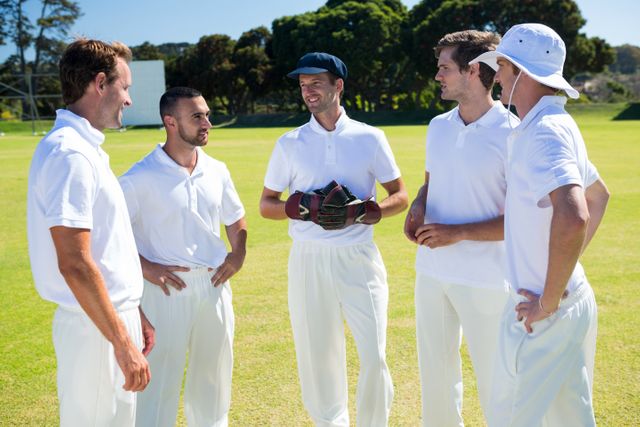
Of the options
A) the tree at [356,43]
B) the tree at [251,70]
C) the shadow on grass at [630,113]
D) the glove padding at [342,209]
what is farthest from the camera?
the tree at [251,70]

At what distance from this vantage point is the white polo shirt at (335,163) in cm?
459

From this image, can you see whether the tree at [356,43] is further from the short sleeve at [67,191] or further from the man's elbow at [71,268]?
the man's elbow at [71,268]

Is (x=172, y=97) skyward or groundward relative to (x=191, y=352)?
skyward

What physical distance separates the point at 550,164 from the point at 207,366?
254 centimetres

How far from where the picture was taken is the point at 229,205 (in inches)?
181

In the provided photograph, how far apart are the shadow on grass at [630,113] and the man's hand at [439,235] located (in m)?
53.8

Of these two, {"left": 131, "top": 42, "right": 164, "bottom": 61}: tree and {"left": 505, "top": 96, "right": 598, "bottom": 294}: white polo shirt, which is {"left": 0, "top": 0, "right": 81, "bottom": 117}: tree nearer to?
{"left": 131, "top": 42, "right": 164, "bottom": 61}: tree

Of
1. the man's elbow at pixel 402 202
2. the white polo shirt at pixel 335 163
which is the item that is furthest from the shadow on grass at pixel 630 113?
the white polo shirt at pixel 335 163

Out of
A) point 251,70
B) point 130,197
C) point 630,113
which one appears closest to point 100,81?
point 130,197

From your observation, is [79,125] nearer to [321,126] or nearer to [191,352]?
[191,352]

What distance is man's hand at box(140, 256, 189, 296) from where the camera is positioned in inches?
161

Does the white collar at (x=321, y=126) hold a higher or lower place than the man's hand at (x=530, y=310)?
higher

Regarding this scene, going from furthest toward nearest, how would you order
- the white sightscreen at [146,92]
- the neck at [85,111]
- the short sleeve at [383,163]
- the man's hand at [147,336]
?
the white sightscreen at [146,92] → the short sleeve at [383,163] → the man's hand at [147,336] → the neck at [85,111]

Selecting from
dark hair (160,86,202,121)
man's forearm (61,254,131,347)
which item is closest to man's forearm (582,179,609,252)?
man's forearm (61,254,131,347)
